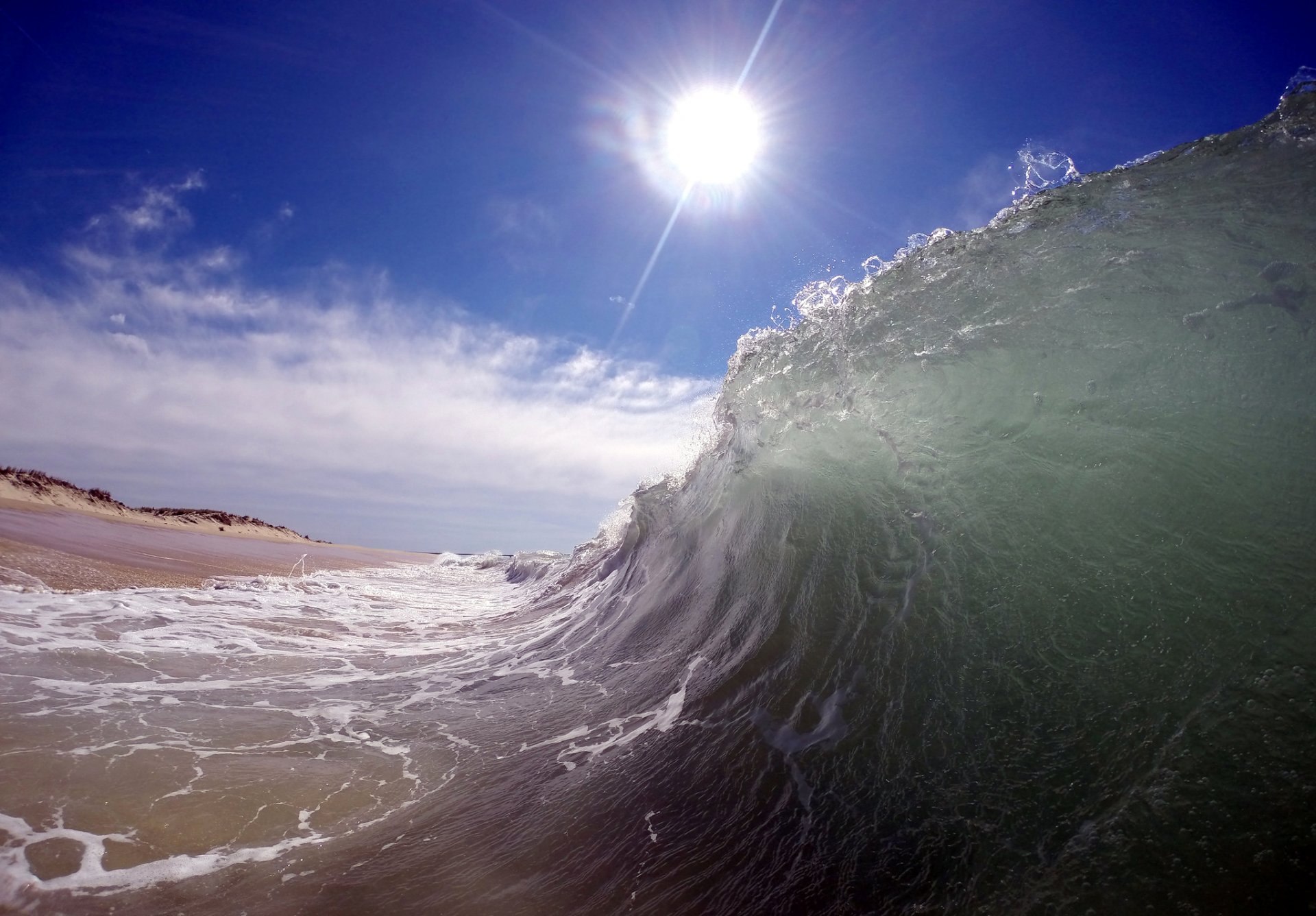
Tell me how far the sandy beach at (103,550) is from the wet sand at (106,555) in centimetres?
3

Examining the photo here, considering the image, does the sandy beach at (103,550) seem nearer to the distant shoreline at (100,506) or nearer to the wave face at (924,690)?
the distant shoreline at (100,506)

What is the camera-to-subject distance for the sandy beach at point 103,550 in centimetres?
947

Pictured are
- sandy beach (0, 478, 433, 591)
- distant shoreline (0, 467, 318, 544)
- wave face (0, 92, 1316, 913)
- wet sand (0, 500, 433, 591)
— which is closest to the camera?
wave face (0, 92, 1316, 913)

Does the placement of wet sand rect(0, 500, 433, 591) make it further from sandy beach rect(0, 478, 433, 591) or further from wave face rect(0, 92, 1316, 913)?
wave face rect(0, 92, 1316, 913)

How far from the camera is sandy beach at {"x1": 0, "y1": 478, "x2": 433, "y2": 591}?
9469 millimetres

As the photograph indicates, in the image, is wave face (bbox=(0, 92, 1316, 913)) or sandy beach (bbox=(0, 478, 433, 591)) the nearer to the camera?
wave face (bbox=(0, 92, 1316, 913))

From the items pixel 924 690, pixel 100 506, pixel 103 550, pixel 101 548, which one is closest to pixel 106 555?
pixel 103 550

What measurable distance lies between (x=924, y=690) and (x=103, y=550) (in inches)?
647

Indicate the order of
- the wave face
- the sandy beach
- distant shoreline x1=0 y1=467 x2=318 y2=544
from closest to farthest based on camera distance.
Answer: the wave face, the sandy beach, distant shoreline x1=0 y1=467 x2=318 y2=544

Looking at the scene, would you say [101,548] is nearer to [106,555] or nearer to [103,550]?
[103,550]

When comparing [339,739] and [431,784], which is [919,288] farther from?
[339,739]

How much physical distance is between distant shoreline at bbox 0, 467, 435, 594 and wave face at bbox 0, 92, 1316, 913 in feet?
14.0

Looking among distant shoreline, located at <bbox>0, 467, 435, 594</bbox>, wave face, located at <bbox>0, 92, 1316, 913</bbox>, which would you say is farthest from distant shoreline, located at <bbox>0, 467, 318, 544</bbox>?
wave face, located at <bbox>0, 92, 1316, 913</bbox>

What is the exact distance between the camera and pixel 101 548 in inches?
517
